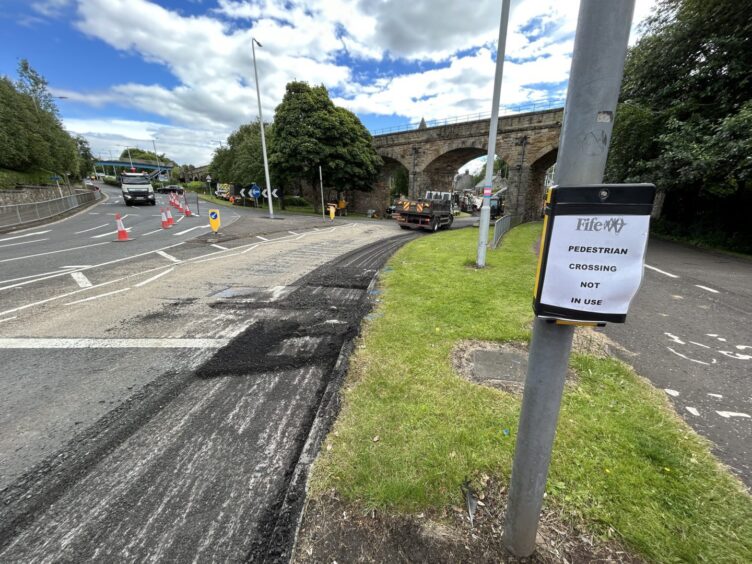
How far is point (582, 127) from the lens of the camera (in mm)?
1204

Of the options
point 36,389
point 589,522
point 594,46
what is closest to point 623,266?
point 594,46

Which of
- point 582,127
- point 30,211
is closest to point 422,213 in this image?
point 582,127

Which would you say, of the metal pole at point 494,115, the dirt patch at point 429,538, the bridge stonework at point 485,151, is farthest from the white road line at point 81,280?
the bridge stonework at point 485,151

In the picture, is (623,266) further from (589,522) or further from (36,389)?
(36,389)

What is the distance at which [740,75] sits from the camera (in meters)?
10.4

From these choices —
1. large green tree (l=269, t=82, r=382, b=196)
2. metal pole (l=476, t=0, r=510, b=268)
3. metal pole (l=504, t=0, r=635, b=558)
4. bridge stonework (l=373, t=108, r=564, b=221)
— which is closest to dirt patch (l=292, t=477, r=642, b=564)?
metal pole (l=504, t=0, r=635, b=558)

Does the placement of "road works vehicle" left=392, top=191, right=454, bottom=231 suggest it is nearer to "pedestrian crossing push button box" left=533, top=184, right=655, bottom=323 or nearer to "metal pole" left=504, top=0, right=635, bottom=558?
"metal pole" left=504, top=0, right=635, bottom=558

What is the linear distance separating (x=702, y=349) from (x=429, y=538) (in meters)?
4.38

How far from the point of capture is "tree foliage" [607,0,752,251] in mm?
9508

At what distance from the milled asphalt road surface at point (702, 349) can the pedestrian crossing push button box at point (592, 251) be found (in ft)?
6.93

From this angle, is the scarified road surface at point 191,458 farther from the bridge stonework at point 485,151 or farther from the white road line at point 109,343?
the bridge stonework at point 485,151

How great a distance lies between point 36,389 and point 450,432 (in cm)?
377

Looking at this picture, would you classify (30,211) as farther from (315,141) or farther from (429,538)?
(429,538)

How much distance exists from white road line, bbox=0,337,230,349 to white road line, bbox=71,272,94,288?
251 cm
